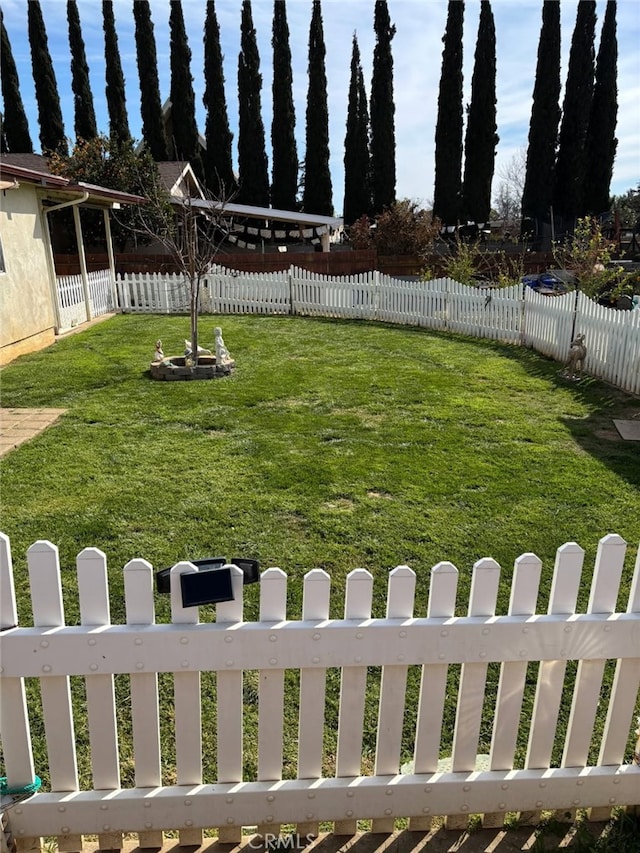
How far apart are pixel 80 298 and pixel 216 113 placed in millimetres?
23572

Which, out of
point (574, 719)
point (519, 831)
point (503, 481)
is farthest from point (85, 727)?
point (503, 481)

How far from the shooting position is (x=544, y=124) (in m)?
32.4

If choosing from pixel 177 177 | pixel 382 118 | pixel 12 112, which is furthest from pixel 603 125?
pixel 12 112

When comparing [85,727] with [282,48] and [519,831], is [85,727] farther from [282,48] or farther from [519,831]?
[282,48]

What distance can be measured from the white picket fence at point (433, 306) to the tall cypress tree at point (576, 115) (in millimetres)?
24037

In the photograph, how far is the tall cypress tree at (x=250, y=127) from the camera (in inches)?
1276

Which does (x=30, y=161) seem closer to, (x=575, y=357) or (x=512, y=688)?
(x=575, y=357)

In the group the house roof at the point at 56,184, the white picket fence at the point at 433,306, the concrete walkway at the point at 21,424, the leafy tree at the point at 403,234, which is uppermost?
the house roof at the point at 56,184

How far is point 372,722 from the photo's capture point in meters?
2.68

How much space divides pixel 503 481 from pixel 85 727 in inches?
144

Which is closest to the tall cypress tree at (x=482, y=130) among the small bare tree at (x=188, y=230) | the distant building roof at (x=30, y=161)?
the small bare tree at (x=188, y=230)

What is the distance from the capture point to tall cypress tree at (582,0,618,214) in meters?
32.8

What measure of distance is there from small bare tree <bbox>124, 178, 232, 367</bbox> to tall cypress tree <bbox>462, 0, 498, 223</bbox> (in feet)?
47.3

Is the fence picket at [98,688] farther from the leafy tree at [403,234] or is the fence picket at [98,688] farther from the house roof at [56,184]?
the leafy tree at [403,234]
